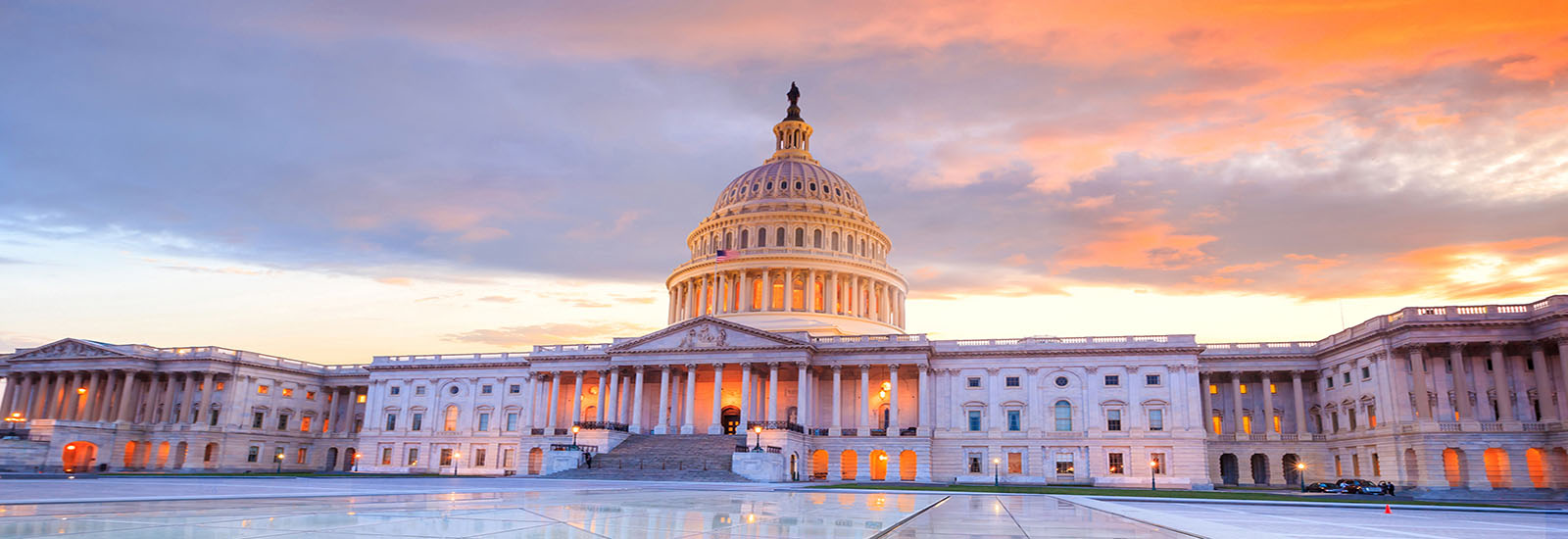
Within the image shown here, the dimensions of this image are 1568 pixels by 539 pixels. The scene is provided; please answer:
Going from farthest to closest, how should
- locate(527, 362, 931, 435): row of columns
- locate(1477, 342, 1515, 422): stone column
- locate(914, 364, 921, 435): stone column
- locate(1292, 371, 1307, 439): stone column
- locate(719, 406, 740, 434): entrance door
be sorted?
locate(719, 406, 740, 434): entrance door, locate(527, 362, 931, 435): row of columns, locate(914, 364, 921, 435): stone column, locate(1292, 371, 1307, 439): stone column, locate(1477, 342, 1515, 422): stone column

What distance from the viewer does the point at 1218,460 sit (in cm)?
7831

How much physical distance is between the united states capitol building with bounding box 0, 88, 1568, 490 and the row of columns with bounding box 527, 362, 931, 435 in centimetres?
26

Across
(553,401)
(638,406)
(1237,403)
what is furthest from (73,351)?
(1237,403)

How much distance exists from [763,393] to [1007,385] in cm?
2025

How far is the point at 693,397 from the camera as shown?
77688 mm

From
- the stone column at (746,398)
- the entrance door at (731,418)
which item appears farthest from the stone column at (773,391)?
the entrance door at (731,418)

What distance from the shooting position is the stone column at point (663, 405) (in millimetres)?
76250

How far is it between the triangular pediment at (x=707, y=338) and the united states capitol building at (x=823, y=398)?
182mm

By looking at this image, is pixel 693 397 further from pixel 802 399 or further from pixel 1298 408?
pixel 1298 408

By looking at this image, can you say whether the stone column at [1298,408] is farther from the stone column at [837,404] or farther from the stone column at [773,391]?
the stone column at [773,391]

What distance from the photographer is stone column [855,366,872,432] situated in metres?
75.7

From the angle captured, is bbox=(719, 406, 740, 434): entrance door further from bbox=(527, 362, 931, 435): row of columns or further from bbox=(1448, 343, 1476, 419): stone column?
bbox=(1448, 343, 1476, 419): stone column

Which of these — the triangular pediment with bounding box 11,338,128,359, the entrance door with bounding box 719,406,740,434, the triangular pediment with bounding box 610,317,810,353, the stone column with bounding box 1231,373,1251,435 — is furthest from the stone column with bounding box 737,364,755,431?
the triangular pediment with bounding box 11,338,128,359

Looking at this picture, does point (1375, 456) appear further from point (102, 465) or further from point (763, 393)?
point (102, 465)
